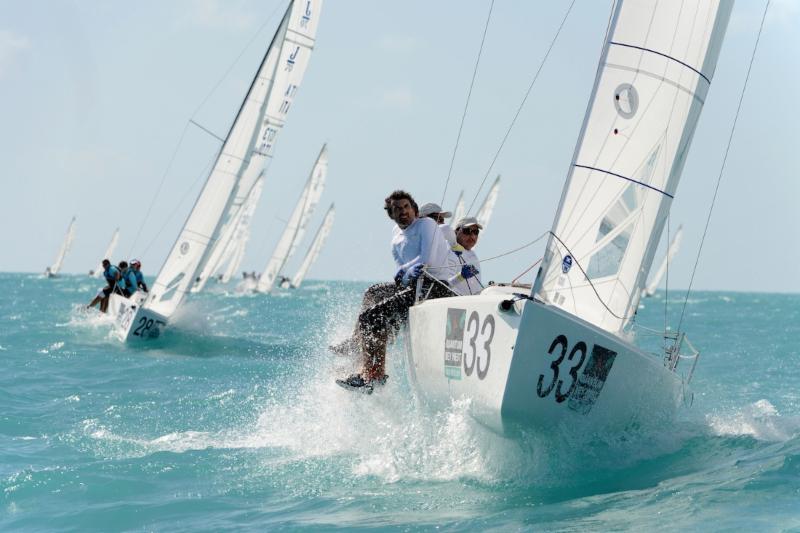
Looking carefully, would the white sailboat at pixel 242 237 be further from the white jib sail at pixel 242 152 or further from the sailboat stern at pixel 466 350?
the sailboat stern at pixel 466 350

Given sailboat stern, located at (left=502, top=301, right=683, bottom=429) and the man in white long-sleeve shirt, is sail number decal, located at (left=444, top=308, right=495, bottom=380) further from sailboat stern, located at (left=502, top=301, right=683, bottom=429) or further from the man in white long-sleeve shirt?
the man in white long-sleeve shirt

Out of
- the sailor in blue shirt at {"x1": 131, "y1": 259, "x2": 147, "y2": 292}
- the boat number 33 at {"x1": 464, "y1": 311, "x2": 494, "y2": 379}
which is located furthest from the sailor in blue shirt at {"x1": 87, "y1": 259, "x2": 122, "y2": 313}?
the boat number 33 at {"x1": 464, "y1": 311, "x2": 494, "y2": 379}

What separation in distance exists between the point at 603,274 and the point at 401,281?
1390 mm

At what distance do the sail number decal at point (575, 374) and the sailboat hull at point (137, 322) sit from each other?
9921 mm

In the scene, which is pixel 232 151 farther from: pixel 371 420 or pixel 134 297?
pixel 371 420

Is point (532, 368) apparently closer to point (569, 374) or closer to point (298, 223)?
point (569, 374)

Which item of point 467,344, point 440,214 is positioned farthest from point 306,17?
point 467,344

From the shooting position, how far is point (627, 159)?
5.53 metres

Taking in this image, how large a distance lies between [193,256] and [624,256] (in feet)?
34.6

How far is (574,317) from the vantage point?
496 cm

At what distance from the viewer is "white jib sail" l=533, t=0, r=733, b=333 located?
17.9 ft

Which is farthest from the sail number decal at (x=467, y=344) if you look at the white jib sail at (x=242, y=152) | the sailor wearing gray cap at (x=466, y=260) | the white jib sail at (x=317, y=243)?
the white jib sail at (x=317, y=243)

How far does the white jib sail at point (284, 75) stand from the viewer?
16141 millimetres

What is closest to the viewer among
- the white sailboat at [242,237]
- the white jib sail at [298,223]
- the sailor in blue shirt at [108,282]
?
the sailor in blue shirt at [108,282]
